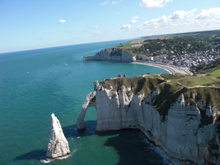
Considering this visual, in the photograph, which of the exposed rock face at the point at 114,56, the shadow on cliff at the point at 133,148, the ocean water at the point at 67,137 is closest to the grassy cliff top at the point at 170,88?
the shadow on cliff at the point at 133,148

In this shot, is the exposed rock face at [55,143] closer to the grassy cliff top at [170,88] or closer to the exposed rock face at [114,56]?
the grassy cliff top at [170,88]

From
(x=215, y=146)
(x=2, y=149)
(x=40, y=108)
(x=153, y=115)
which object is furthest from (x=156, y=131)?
(x=40, y=108)

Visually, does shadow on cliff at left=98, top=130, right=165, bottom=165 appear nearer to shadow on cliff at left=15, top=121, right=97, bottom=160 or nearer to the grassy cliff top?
shadow on cliff at left=15, top=121, right=97, bottom=160

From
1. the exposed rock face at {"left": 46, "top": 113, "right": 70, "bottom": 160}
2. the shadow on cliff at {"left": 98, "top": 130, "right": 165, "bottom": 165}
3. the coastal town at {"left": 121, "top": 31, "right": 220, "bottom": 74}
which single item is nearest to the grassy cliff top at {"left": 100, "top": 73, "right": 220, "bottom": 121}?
the shadow on cliff at {"left": 98, "top": 130, "right": 165, "bottom": 165}

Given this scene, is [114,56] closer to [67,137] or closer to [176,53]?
[176,53]

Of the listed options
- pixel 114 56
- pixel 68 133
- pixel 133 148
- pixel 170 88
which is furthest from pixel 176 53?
pixel 68 133
